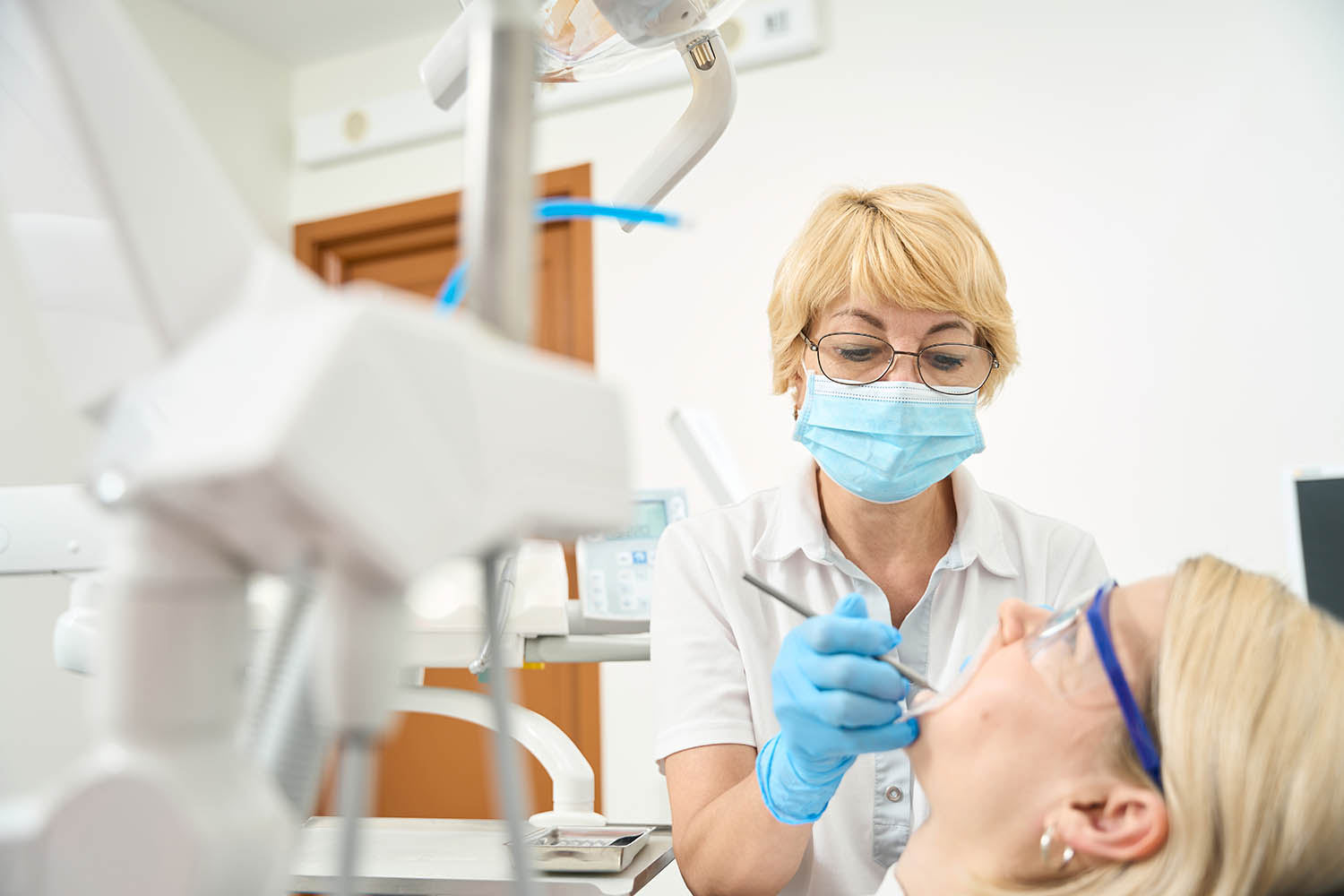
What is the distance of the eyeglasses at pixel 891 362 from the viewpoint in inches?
54.0

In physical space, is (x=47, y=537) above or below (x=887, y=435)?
below

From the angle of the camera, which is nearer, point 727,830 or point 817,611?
point 727,830

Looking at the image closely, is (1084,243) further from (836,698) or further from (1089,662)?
(836,698)

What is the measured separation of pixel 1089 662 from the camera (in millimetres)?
967

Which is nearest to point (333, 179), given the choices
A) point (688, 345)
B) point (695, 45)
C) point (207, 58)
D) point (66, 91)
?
point (207, 58)

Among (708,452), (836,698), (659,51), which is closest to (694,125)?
(659,51)

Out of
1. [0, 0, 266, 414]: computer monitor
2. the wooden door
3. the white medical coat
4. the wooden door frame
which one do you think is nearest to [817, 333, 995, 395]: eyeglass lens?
the white medical coat

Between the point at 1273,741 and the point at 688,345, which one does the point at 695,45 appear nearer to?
the point at 1273,741

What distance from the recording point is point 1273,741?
0.84 m

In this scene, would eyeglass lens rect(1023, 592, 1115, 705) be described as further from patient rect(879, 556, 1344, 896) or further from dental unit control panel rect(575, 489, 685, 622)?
dental unit control panel rect(575, 489, 685, 622)

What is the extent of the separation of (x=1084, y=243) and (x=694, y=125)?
2.07m

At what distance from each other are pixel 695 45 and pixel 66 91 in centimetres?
63

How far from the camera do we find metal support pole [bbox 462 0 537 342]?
43cm

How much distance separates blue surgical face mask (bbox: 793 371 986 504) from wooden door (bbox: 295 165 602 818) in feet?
5.71
